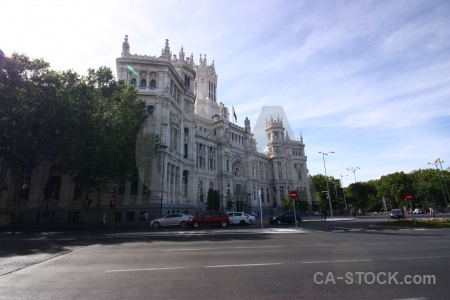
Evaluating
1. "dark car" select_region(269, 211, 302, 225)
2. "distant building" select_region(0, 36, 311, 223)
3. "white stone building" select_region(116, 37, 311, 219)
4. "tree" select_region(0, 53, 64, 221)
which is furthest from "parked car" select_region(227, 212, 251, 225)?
"tree" select_region(0, 53, 64, 221)

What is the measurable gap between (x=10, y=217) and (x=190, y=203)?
2489 cm

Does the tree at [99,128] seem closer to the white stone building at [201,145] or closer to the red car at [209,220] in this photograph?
the white stone building at [201,145]

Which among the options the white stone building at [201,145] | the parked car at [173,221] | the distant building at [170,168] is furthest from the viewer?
the white stone building at [201,145]

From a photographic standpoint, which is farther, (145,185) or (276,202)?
(276,202)

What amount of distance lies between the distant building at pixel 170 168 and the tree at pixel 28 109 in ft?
23.8

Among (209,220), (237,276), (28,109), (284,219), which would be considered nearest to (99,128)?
(28,109)

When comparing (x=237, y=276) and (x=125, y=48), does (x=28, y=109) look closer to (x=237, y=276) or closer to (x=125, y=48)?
(x=125, y=48)

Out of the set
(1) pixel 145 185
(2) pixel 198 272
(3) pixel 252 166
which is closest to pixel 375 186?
(3) pixel 252 166

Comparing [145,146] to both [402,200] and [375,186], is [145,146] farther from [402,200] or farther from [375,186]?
[375,186]

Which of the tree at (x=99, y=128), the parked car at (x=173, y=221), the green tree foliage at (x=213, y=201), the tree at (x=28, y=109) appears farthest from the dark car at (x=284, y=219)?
the tree at (x=28, y=109)

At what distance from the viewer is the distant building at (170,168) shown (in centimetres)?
3300

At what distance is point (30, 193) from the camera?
1368 inches

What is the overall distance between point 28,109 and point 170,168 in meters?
18.4

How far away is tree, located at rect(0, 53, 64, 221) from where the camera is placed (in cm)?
2577
